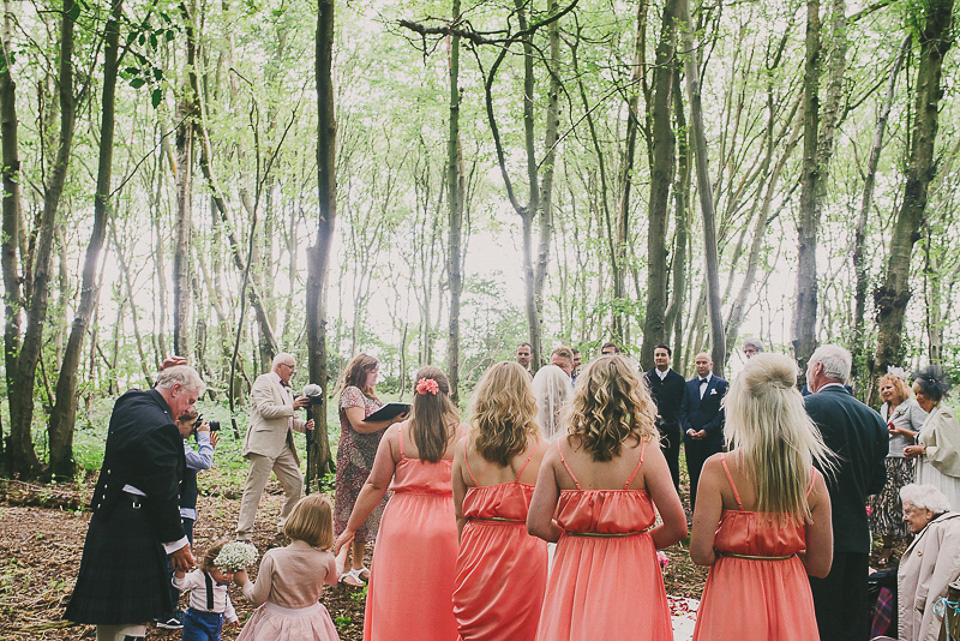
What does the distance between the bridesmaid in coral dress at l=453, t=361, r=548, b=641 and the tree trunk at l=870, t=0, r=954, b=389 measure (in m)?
6.73

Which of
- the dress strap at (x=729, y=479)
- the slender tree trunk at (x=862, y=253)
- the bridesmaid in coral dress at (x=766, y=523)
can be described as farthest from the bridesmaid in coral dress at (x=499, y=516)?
the slender tree trunk at (x=862, y=253)

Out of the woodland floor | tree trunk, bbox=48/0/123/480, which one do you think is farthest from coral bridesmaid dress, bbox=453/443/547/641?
tree trunk, bbox=48/0/123/480

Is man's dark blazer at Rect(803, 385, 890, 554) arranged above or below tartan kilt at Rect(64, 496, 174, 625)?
above

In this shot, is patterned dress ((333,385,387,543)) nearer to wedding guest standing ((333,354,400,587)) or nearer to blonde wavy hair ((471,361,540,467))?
wedding guest standing ((333,354,400,587))

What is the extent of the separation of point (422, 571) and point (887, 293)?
7.14m

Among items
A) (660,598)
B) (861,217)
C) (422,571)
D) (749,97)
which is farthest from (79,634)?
(749,97)

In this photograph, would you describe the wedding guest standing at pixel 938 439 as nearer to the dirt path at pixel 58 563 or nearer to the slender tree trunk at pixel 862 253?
the dirt path at pixel 58 563

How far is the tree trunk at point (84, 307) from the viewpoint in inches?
375

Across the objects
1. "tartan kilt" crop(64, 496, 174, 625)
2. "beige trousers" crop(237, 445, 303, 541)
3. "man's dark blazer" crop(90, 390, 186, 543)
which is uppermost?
"man's dark blazer" crop(90, 390, 186, 543)

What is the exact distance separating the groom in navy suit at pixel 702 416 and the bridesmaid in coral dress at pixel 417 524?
5.10 metres

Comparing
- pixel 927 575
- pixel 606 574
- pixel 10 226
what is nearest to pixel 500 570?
pixel 606 574

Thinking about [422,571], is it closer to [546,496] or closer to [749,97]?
[546,496]

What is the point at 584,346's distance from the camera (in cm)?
1153

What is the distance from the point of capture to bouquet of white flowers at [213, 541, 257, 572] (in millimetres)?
3807
